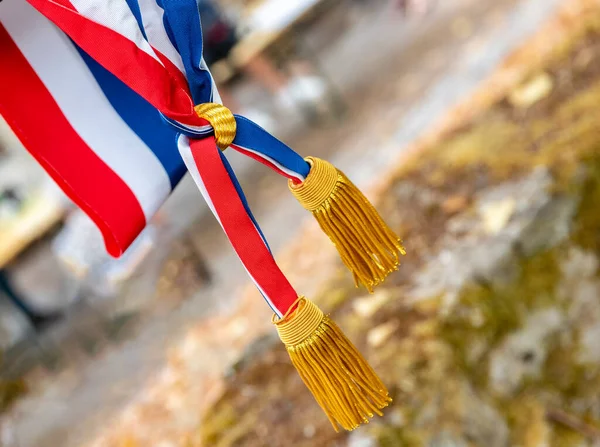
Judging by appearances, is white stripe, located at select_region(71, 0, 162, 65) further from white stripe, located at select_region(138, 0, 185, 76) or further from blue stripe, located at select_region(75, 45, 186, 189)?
blue stripe, located at select_region(75, 45, 186, 189)

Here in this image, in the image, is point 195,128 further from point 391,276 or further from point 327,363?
point 391,276

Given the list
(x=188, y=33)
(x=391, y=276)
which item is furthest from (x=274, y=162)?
(x=391, y=276)

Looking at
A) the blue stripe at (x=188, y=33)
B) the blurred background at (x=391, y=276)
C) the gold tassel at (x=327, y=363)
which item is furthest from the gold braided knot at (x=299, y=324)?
the blurred background at (x=391, y=276)

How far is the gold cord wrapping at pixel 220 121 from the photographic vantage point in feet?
1.87

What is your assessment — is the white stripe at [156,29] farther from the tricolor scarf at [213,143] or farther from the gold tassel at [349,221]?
the gold tassel at [349,221]

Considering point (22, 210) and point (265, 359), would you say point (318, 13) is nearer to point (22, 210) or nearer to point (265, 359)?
point (22, 210)

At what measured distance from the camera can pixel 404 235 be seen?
4.19 feet

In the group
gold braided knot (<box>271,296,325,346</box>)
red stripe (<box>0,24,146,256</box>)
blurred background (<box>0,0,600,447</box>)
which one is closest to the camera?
gold braided knot (<box>271,296,325,346</box>)

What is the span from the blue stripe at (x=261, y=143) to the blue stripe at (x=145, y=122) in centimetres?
19

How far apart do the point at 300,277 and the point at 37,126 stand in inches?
32.4

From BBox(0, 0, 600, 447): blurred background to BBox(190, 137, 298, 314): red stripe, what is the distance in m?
0.42

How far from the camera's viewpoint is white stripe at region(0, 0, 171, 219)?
723mm

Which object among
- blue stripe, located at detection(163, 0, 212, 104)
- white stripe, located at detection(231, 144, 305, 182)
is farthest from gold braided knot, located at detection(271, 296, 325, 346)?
blue stripe, located at detection(163, 0, 212, 104)

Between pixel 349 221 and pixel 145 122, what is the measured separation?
1.04 ft
